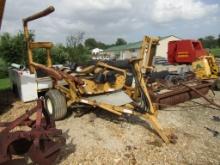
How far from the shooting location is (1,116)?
6.98 m

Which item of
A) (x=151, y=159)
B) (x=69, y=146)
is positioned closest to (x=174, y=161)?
(x=151, y=159)

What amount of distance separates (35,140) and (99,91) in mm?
2870

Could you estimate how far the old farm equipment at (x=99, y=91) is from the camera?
216 inches

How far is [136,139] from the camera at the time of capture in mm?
5258

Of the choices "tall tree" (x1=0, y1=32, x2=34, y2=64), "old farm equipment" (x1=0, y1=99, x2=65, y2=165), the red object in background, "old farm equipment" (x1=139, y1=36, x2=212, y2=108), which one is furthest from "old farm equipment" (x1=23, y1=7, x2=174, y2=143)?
"tall tree" (x1=0, y1=32, x2=34, y2=64)

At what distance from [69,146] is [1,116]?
2773 mm

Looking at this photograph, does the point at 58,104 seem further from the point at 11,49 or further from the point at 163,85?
the point at 11,49

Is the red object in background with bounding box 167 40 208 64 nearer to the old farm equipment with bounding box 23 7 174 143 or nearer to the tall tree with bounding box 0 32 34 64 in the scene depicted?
the old farm equipment with bounding box 23 7 174 143

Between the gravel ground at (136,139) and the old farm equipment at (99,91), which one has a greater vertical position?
the old farm equipment at (99,91)

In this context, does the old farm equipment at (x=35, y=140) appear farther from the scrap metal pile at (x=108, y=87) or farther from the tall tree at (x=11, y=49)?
the tall tree at (x=11, y=49)

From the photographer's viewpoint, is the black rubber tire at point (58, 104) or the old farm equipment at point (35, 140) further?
the black rubber tire at point (58, 104)

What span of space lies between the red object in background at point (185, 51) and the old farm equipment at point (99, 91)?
20.2 feet

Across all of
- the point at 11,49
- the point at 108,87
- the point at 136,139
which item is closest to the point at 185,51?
the point at 108,87

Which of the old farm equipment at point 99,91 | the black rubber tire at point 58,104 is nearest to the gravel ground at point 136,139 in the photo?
the black rubber tire at point 58,104
